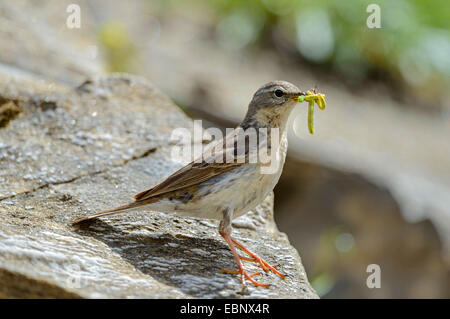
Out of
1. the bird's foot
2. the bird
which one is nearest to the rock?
the bird's foot

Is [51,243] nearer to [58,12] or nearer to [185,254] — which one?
[185,254]

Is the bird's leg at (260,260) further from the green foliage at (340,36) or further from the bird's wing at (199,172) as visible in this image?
the green foliage at (340,36)

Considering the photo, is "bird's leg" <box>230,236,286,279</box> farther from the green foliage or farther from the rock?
the green foliage

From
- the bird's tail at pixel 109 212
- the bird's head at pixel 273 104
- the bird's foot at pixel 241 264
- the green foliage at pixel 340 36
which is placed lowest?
the bird's foot at pixel 241 264

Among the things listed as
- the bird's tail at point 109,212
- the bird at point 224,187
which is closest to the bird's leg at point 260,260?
the bird at point 224,187

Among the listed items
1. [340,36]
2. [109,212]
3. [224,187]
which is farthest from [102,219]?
[340,36]

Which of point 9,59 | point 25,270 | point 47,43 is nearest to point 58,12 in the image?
point 47,43

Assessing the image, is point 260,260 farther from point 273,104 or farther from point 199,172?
point 273,104
